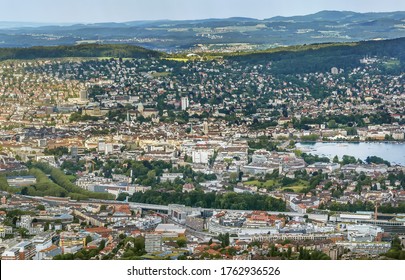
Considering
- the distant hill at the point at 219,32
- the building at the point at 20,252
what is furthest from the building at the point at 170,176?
the distant hill at the point at 219,32

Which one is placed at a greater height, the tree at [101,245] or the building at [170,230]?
the tree at [101,245]

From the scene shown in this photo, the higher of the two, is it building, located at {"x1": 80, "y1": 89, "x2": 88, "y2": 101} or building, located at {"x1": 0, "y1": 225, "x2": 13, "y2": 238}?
building, located at {"x1": 0, "y1": 225, "x2": 13, "y2": 238}

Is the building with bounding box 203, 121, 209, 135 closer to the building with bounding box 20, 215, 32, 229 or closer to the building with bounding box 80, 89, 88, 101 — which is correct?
the building with bounding box 80, 89, 88, 101

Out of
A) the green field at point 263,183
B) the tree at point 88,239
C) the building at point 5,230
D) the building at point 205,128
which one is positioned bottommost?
the building at point 205,128

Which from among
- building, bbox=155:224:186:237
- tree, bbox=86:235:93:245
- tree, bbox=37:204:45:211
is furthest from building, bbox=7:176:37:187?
tree, bbox=86:235:93:245

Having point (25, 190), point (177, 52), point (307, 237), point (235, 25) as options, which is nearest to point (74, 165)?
point (25, 190)

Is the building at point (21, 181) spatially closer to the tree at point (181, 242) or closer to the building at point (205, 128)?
the building at point (205, 128)

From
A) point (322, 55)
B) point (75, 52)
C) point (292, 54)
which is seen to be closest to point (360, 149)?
point (292, 54)
